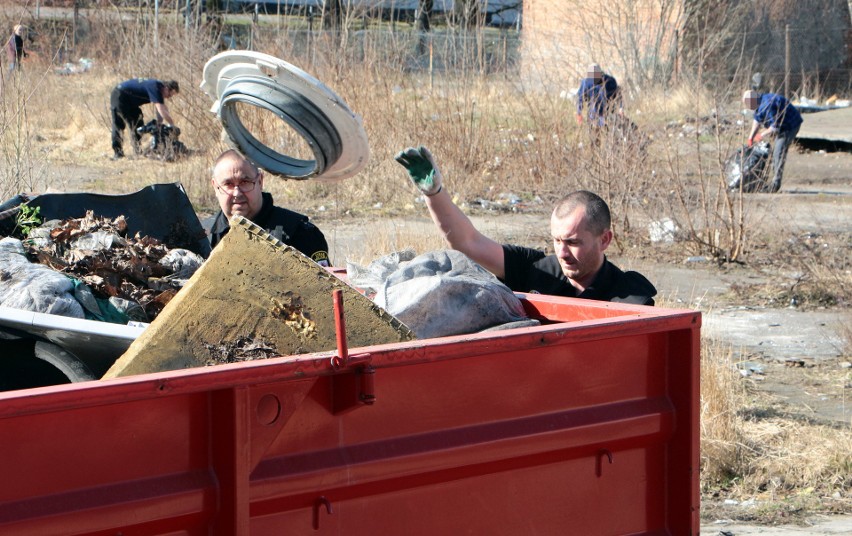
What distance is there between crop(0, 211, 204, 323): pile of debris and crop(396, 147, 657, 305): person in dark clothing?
3.01 ft

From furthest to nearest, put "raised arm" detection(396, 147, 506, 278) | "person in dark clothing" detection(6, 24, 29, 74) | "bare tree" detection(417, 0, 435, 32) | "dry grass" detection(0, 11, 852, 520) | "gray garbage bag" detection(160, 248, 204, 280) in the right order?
"bare tree" detection(417, 0, 435, 32), "person in dark clothing" detection(6, 24, 29, 74), "dry grass" detection(0, 11, 852, 520), "raised arm" detection(396, 147, 506, 278), "gray garbage bag" detection(160, 248, 204, 280)

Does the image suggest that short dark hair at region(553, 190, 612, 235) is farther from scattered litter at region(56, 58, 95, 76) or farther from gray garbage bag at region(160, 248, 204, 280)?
scattered litter at region(56, 58, 95, 76)

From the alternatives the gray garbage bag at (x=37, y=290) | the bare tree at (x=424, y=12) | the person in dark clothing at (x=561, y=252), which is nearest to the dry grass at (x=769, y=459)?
the person in dark clothing at (x=561, y=252)

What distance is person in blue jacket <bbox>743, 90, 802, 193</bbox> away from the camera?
1093cm

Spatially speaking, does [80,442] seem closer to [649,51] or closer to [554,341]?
[554,341]

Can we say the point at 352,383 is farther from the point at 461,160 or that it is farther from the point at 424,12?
the point at 424,12

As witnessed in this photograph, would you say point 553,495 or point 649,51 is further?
point 649,51

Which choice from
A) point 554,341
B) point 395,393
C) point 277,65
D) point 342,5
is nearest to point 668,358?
point 554,341

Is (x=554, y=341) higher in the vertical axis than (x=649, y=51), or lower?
lower

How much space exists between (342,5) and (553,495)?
11.4 m

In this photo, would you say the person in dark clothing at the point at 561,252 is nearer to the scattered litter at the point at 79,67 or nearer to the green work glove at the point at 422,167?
the green work glove at the point at 422,167

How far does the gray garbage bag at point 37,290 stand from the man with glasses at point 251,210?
1.72 meters

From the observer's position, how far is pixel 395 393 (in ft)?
7.51

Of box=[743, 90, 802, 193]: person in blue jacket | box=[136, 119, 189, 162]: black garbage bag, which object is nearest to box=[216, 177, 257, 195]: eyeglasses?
box=[743, 90, 802, 193]: person in blue jacket
